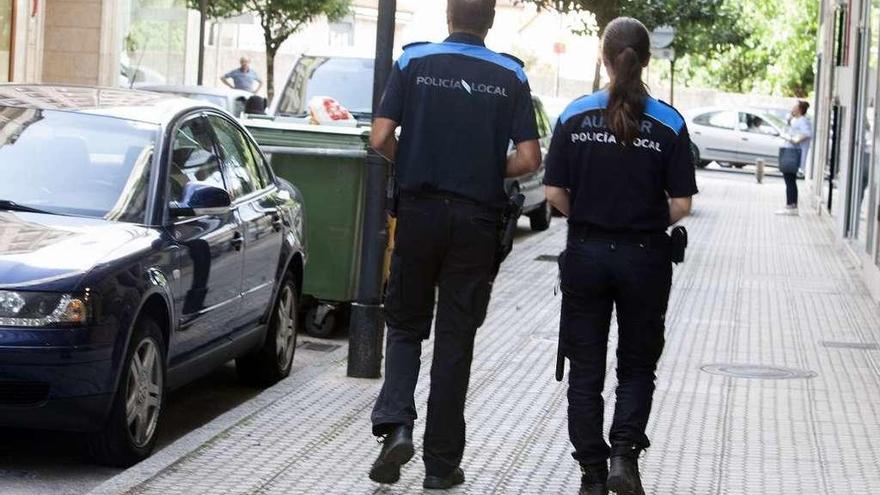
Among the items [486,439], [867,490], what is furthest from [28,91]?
[867,490]

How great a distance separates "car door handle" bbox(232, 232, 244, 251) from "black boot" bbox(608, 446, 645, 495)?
2783 mm

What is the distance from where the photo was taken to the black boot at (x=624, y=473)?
20.6 ft

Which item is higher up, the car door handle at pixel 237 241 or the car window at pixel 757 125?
the car window at pixel 757 125

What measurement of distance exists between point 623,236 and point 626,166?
0.26 metres

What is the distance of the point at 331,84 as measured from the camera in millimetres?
16344

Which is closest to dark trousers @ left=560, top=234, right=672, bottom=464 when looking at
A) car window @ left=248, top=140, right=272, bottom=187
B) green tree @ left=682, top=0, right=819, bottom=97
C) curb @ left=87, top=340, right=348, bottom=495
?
curb @ left=87, top=340, right=348, bottom=495

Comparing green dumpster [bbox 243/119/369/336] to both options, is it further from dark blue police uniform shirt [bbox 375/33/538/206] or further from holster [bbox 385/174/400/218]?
dark blue police uniform shirt [bbox 375/33/538/206]

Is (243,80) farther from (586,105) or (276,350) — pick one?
(586,105)

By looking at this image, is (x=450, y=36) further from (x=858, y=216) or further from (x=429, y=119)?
(x=858, y=216)

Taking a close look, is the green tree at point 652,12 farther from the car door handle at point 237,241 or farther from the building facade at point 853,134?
the car door handle at point 237,241

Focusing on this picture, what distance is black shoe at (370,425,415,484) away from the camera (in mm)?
6434

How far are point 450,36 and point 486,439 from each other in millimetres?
2164

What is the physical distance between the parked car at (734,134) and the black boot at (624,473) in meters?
35.3

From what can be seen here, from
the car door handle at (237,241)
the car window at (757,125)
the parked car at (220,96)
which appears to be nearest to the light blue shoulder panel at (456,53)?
the car door handle at (237,241)
